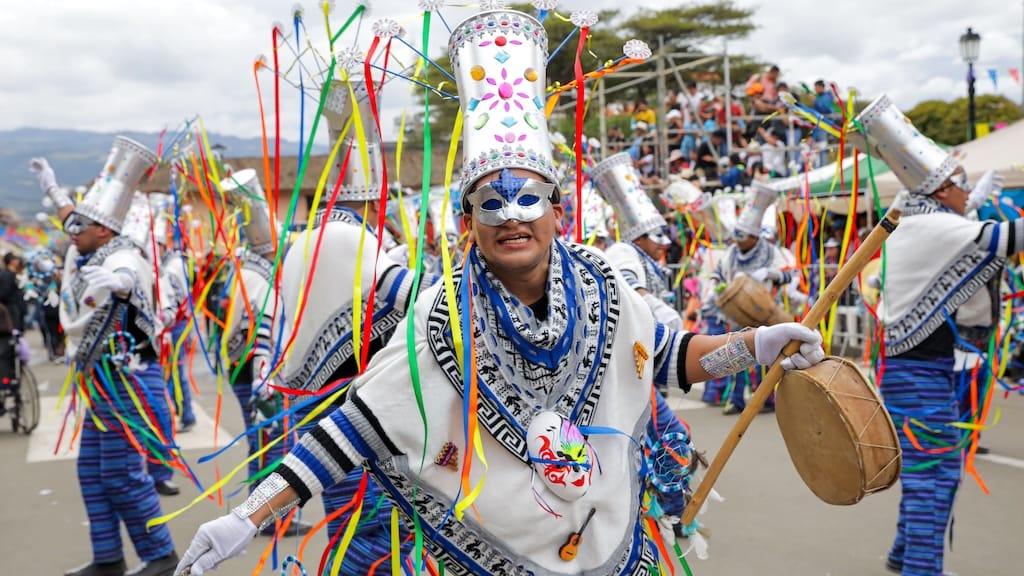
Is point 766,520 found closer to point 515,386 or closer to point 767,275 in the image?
point 767,275

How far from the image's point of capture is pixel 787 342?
7.86 ft

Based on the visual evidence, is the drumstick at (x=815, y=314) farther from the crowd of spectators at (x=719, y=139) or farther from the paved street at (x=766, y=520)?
the crowd of spectators at (x=719, y=139)

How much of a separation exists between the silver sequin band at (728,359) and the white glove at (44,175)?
439cm

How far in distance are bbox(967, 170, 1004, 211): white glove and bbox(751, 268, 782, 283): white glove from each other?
290 cm

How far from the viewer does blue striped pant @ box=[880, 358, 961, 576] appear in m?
4.12

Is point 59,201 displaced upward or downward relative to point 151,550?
upward

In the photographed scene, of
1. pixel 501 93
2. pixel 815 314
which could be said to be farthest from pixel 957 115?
pixel 501 93

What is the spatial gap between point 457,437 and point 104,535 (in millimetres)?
3345

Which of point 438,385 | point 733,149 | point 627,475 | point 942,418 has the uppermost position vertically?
point 733,149

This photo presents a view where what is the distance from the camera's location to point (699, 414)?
28.5ft

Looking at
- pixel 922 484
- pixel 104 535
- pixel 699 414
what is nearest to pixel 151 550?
pixel 104 535

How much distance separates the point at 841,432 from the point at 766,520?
3324 mm

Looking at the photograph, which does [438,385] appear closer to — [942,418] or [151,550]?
[942,418]

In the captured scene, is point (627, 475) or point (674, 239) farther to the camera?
point (674, 239)
